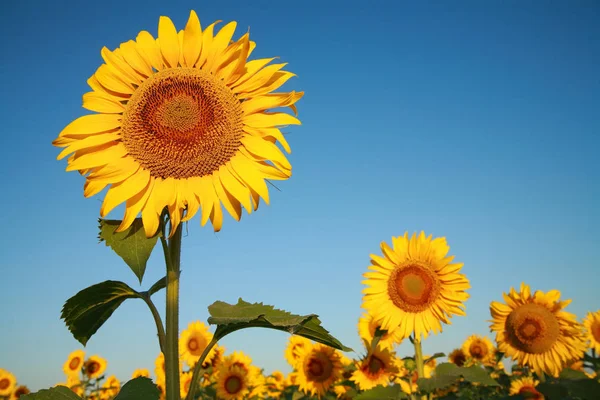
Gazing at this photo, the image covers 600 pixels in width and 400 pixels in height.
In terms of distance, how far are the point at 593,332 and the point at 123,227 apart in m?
8.96

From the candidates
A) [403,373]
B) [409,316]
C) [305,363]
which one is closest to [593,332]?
[403,373]

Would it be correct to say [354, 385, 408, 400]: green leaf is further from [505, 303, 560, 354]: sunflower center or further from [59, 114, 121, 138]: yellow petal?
[59, 114, 121, 138]: yellow petal

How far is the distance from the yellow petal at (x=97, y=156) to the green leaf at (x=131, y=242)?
1.08 ft

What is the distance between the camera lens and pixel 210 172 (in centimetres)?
316

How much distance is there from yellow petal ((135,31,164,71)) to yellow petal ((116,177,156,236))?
29.5 inches

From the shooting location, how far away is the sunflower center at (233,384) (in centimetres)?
962

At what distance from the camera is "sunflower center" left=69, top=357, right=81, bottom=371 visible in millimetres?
12812

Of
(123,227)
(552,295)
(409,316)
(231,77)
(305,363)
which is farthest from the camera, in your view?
(305,363)

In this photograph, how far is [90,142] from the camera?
10.00 feet

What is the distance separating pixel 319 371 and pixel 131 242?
6443mm

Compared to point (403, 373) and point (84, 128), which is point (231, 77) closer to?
point (84, 128)

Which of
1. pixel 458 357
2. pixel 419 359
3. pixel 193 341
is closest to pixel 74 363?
pixel 193 341

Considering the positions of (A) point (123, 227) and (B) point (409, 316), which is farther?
(B) point (409, 316)

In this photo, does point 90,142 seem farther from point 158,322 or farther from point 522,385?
point 522,385
